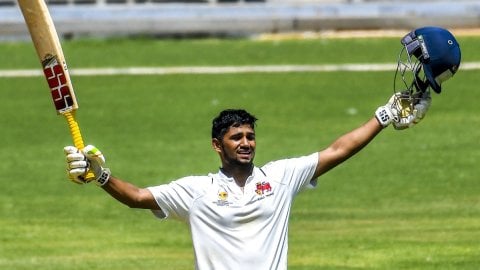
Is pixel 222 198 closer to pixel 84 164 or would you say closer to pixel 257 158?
pixel 84 164

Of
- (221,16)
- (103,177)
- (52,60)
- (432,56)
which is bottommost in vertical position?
(221,16)

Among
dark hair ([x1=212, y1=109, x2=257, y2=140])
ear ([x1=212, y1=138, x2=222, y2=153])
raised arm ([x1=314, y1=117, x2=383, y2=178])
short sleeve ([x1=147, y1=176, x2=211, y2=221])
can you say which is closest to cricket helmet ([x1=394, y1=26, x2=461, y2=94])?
raised arm ([x1=314, y1=117, x2=383, y2=178])

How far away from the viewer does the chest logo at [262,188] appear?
8070mm

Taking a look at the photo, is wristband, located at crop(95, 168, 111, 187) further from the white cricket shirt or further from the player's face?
the player's face

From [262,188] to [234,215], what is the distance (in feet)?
0.73

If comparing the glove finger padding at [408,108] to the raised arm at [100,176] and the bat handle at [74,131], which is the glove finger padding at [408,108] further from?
the bat handle at [74,131]

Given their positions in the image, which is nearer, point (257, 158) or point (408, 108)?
point (408, 108)

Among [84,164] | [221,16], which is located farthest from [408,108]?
[221,16]

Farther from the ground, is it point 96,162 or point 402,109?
point 96,162

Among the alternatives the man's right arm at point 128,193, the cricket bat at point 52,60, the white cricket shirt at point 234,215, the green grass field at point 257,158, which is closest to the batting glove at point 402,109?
the white cricket shirt at point 234,215

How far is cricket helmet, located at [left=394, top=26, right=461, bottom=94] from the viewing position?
826 cm

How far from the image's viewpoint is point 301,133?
19.7 m

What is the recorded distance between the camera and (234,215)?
315 inches

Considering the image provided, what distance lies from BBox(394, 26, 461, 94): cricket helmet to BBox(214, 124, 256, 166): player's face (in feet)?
3.14
